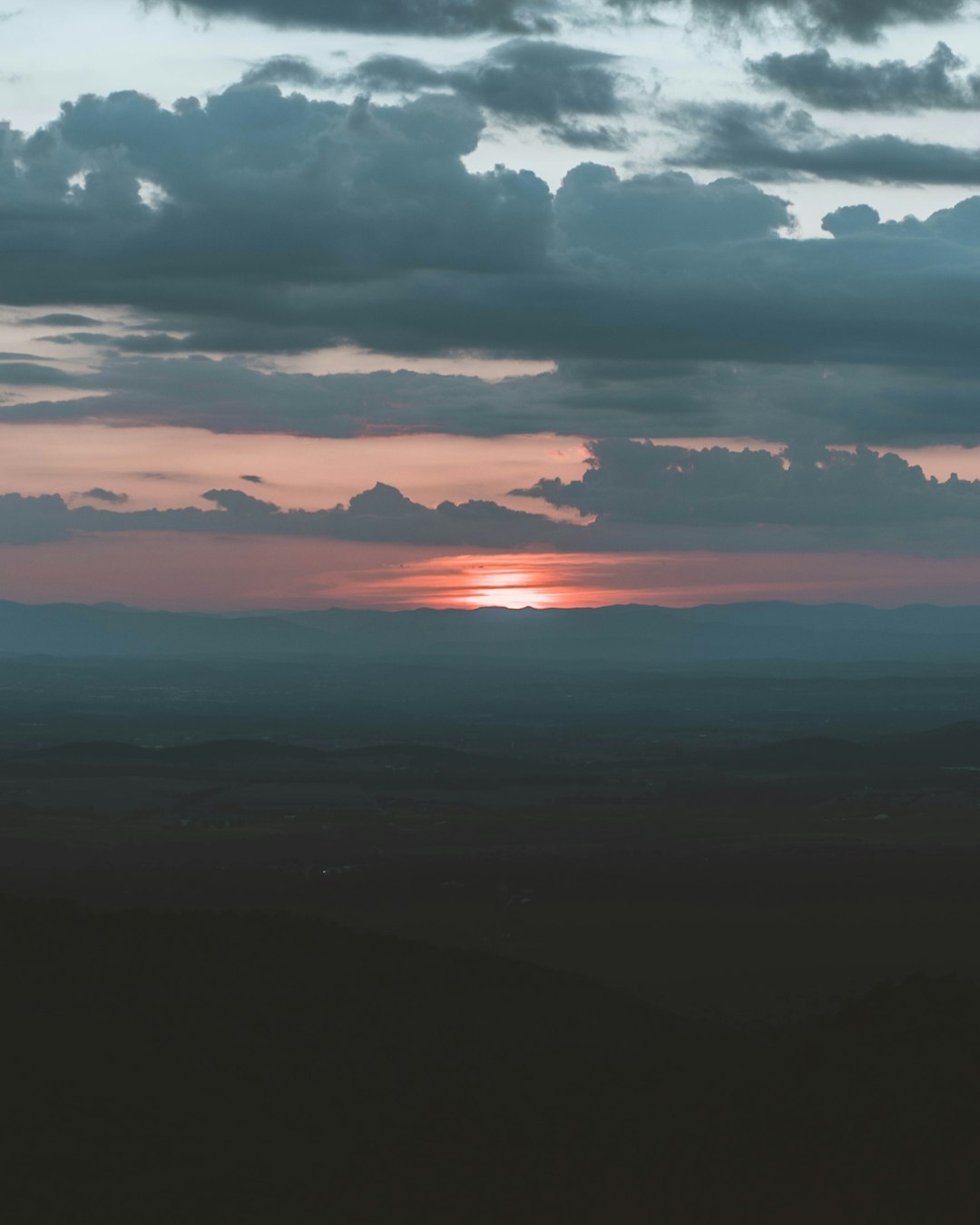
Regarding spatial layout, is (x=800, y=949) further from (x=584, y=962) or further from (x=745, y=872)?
(x=745, y=872)

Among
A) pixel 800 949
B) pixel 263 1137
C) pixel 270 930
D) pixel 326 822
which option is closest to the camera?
pixel 263 1137

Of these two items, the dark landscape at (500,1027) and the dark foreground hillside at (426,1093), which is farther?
the dark landscape at (500,1027)

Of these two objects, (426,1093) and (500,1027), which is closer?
(426,1093)

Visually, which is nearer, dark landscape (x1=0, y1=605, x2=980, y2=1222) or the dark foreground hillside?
the dark foreground hillside

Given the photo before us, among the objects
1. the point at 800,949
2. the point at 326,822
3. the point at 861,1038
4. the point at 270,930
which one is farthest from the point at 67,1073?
the point at 326,822

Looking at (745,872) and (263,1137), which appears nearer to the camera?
(263,1137)

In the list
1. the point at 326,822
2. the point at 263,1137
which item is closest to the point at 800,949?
the point at 263,1137

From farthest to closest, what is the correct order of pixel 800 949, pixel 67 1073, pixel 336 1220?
pixel 800 949, pixel 67 1073, pixel 336 1220
